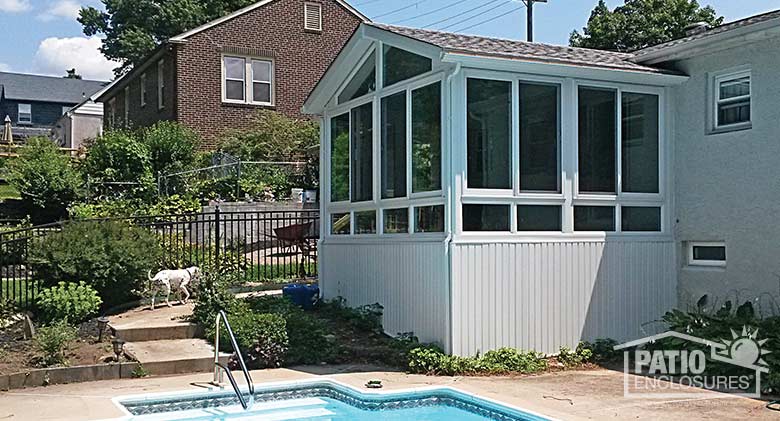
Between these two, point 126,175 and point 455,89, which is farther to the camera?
point 126,175

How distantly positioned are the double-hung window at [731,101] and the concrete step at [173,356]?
24.0 feet

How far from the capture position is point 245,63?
89.0 feet

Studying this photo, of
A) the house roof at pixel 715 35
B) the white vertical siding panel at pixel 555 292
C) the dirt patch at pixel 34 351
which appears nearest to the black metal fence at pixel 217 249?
the dirt patch at pixel 34 351

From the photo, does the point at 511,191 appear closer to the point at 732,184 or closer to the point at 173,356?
the point at 732,184

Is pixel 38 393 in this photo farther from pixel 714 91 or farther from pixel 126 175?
pixel 126 175

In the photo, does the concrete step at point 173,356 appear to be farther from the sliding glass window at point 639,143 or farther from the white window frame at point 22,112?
the white window frame at point 22,112

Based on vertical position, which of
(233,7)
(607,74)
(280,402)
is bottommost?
(280,402)

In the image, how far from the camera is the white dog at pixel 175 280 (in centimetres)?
1276

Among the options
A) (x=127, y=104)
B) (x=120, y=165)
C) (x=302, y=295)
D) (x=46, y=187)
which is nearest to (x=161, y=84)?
(x=127, y=104)

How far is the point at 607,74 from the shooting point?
1101 cm

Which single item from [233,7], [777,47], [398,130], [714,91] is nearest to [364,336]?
[398,130]

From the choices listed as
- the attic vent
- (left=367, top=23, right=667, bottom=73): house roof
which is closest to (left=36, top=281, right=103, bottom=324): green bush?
(left=367, top=23, right=667, bottom=73): house roof

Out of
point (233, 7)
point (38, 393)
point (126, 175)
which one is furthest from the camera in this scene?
point (233, 7)

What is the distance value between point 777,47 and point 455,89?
4.08 metres
